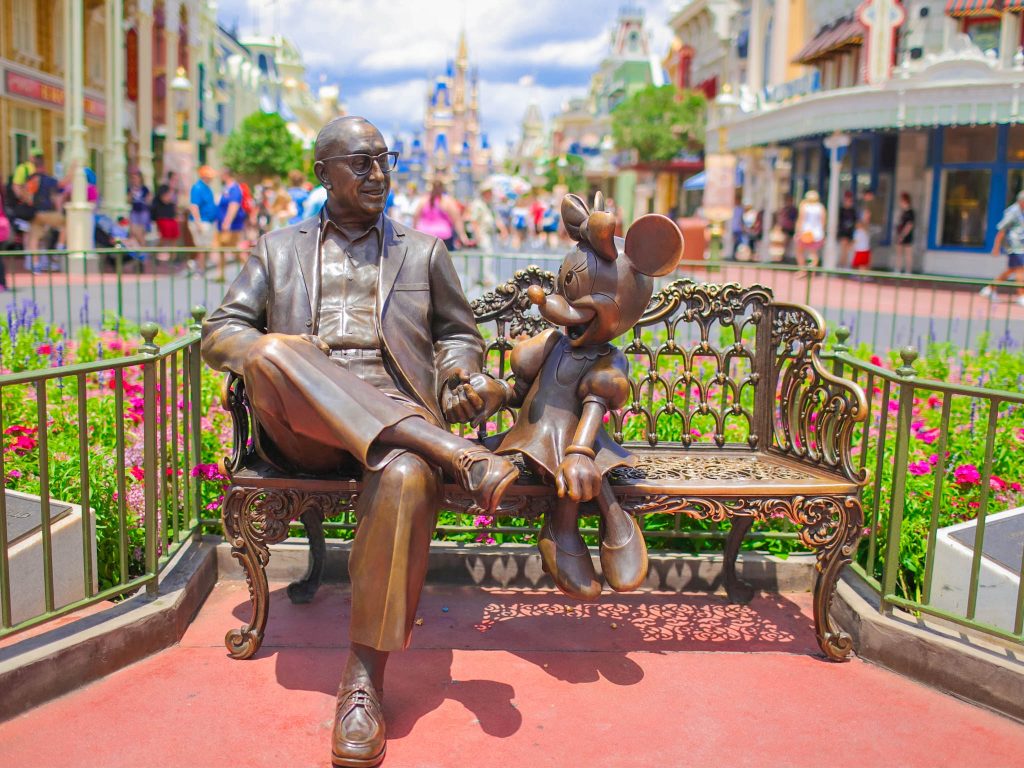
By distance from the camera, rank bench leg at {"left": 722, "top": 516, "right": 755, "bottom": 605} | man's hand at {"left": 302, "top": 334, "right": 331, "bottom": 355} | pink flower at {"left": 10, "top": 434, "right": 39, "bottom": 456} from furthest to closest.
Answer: pink flower at {"left": 10, "top": 434, "right": 39, "bottom": 456}
bench leg at {"left": 722, "top": 516, "right": 755, "bottom": 605}
man's hand at {"left": 302, "top": 334, "right": 331, "bottom": 355}

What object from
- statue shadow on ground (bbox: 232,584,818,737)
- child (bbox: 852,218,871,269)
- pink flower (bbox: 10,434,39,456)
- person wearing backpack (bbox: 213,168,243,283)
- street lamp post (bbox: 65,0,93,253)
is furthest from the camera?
child (bbox: 852,218,871,269)

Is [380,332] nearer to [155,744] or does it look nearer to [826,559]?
[155,744]

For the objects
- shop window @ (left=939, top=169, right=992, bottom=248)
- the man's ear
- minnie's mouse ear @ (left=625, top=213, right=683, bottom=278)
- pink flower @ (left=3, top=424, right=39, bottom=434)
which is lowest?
pink flower @ (left=3, top=424, right=39, bottom=434)

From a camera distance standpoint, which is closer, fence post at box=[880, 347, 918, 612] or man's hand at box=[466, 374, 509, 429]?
man's hand at box=[466, 374, 509, 429]

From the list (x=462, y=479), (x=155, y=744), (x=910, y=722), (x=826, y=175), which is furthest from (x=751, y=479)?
(x=826, y=175)

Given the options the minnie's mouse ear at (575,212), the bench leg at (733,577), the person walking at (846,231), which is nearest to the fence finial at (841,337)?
the bench leg at (733,577)

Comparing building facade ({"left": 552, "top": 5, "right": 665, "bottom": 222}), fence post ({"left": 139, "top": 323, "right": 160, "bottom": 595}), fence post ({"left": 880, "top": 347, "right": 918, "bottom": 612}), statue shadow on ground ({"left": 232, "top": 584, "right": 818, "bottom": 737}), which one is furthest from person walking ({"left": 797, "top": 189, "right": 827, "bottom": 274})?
building facade ({"left": 552, "top": 5, "right": 665, "bottom": 222})

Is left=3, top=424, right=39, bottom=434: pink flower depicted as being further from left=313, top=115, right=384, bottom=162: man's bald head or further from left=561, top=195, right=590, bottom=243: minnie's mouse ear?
left=561, top=195, right=590, bottom=243: minnie's mouse ear

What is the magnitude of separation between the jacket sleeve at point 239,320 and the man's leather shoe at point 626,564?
1.36 metres

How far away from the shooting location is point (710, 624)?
3.91m

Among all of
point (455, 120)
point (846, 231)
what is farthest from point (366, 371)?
point (455, 120)

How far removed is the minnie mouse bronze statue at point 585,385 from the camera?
324 cm

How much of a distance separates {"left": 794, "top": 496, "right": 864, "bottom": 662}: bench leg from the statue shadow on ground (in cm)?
33

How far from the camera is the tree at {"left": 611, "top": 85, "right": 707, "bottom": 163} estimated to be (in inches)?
1679
